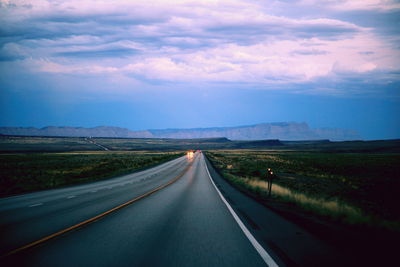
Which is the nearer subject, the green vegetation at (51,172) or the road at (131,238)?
the road at (131,238)

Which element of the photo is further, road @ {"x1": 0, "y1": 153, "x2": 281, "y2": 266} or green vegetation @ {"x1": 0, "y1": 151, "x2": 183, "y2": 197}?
green vegetation @ {"x1": 0, "y1": 151, "x2": 183, "y2": 197}

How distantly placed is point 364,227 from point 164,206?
6856 millimetres

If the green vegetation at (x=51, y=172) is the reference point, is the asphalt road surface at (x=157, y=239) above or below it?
above

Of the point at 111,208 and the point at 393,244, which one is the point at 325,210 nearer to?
the point at 393,244

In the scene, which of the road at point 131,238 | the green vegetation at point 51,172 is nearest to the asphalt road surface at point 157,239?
the road at point 131,238

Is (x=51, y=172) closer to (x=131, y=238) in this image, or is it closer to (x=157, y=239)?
(x=131, y=238)

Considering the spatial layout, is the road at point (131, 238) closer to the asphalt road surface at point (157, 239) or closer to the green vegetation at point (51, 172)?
the asphalt road surface at point (157, 239)

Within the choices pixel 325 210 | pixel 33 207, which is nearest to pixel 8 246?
pixel 33 207

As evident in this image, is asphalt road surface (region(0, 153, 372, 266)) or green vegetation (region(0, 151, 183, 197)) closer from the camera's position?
asphalt road surface (region(0, 153, 372, 266))

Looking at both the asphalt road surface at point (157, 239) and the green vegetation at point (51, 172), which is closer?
the asphalt road surface at point (157, 239)

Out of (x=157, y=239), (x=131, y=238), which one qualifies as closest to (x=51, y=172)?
(x=131, y=238)

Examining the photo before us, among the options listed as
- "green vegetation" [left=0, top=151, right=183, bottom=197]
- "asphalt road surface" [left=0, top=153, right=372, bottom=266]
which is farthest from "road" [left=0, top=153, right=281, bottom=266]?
"green vegetation" [left=0, top=151, right=183, bottom=197]

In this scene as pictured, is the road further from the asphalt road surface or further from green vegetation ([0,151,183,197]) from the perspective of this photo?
green vegetation ([0,151,183,197])

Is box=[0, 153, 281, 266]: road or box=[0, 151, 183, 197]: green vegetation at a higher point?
box=[0, 153, 281, 266]: road
